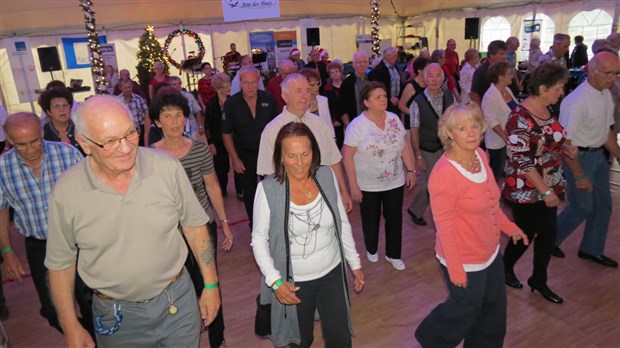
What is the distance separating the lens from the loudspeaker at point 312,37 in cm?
1483

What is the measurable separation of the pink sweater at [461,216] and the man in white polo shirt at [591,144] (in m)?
1.51

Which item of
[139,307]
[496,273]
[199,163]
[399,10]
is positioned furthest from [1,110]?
[399,10]

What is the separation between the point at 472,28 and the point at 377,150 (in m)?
13.4

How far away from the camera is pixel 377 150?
147 inches

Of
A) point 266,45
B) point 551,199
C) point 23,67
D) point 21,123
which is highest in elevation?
point 266,45

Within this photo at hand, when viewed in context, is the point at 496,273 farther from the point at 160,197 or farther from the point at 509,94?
the point at 509,94

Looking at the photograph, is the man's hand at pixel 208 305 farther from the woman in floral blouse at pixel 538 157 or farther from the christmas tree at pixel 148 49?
the christmas tree at pixel 148 49

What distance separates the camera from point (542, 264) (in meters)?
3.42

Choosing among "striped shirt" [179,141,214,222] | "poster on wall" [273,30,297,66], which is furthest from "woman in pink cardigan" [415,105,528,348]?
"poster on wall" [273,30,297,66]

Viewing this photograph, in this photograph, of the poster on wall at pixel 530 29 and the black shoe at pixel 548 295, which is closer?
the black shoe at pixel 548 295

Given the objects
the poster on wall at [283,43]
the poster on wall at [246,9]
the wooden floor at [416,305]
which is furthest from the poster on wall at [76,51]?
the wooden floor at [416,305]

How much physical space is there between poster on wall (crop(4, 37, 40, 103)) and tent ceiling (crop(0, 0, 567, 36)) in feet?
0.93

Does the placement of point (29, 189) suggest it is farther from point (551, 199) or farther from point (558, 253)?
point (558, 253)

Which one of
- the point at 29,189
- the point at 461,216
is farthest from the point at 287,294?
the point at 29,189
